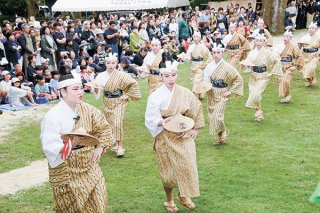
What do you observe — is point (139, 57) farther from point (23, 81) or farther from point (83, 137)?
point (83, 137)

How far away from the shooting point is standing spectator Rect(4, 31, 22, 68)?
12.3 meters

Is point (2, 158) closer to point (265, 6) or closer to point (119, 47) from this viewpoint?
point (119, 47)

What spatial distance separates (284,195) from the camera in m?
5.95

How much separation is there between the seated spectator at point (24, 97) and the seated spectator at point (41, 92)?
0.70ft

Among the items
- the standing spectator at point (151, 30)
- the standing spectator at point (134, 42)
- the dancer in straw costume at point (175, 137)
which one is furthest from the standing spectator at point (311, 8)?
the dancer in straw costume at point (175, 137)

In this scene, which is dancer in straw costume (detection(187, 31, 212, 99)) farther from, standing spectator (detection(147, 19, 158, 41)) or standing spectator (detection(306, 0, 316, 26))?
standing spectator (detection(306, 0, 316, 26))

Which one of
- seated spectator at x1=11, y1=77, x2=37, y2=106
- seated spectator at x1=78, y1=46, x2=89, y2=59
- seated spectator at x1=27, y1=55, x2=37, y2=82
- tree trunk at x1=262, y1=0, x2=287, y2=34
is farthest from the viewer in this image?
tree trunk at x1=262, y1=0, x2=287, y2=34

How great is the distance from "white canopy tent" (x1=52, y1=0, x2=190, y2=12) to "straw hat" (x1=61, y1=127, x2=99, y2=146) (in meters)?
21.4

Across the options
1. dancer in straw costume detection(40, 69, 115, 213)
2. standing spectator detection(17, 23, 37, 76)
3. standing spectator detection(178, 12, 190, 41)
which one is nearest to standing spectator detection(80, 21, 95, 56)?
standing spectator detection(17, 23, 37, 76)

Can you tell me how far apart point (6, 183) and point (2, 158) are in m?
1.26

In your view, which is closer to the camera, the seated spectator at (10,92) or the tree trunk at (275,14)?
the seated spectator at (10,92)

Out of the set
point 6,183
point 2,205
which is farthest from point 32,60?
point 2,205

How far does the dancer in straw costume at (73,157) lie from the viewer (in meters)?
4.19

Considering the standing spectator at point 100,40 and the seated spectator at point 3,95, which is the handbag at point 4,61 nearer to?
the seated spectator at point 3,95
